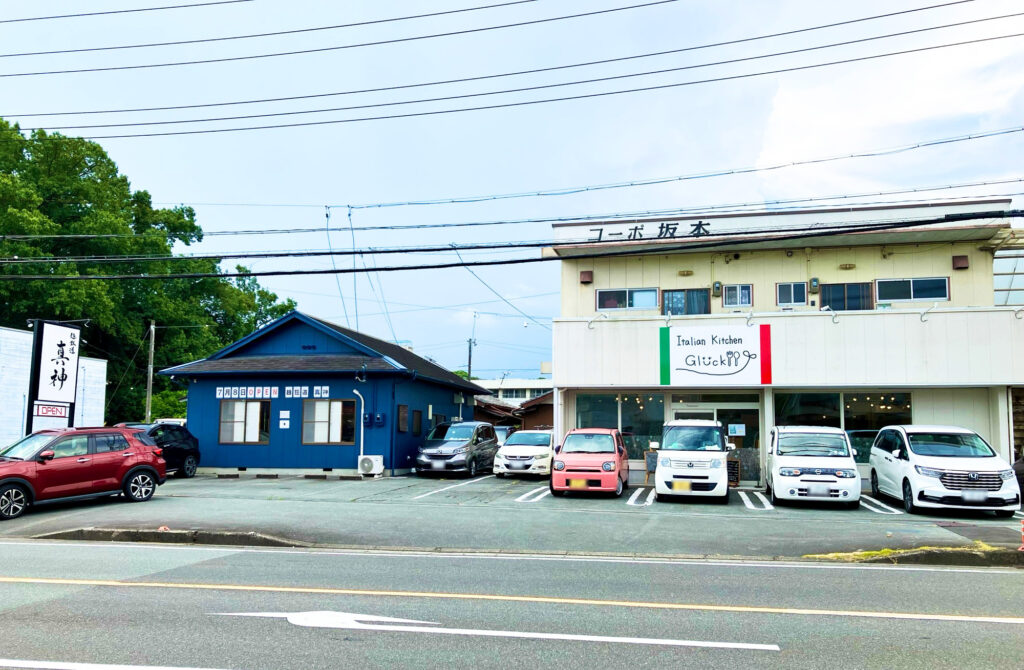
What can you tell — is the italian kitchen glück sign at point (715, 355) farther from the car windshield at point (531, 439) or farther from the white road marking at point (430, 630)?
the white road marking at point (430, 630)

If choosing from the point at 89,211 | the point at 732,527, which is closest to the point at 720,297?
the point at 732,527

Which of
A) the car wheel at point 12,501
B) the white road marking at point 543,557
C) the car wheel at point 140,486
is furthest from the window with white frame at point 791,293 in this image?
the car wheel at point 12,501

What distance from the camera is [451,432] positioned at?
83.0 feet

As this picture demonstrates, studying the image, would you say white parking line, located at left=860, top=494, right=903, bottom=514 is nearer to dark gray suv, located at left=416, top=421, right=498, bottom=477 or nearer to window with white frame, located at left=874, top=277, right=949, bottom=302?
window with white frame, located at left=874, top=277, right=949, bottom=302

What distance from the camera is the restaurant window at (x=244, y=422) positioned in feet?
84.1

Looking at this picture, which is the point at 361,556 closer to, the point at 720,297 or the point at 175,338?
the point at 720,297

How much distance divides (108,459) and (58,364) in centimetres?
595

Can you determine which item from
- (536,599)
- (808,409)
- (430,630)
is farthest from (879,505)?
(430,630)

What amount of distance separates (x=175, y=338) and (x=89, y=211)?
9.25 meters

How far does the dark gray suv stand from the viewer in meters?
23.7

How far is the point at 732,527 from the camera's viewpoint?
13.3m

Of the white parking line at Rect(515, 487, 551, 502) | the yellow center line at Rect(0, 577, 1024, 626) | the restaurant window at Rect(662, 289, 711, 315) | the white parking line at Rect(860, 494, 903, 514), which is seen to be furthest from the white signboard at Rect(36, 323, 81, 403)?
the white parking line at Rect(860, 494, 903, 514)

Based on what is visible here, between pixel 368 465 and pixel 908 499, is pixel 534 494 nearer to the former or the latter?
pixel 368 465

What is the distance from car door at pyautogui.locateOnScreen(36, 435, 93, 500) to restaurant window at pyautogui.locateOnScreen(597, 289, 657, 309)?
1524cm
